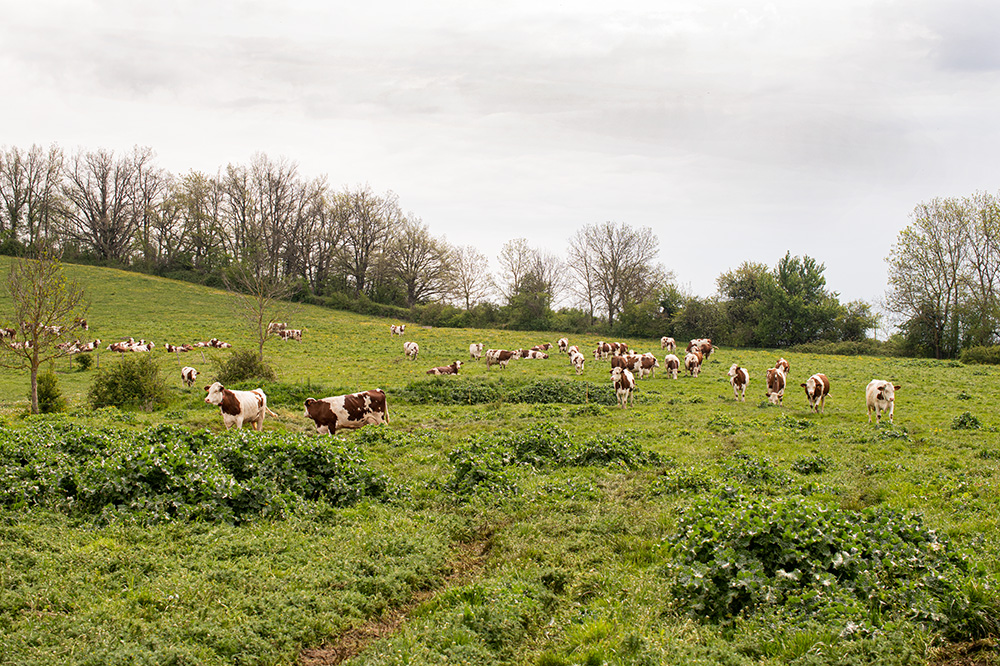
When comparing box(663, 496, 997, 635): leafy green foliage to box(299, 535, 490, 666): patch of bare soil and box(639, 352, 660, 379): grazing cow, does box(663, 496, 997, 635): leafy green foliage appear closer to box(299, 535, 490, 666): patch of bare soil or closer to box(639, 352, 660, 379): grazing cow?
box(299, 535, 490, 666): patch of bare soil

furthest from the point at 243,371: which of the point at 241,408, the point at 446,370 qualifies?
the point at 446,370

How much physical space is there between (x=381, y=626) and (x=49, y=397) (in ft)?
54.9

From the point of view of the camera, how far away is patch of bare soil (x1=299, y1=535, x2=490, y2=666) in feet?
17.5

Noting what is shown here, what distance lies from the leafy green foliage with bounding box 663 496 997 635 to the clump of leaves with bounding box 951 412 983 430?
11.0 metres

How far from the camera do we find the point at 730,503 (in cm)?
743

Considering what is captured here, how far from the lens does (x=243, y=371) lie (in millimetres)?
21609

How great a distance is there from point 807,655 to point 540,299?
59.4 m

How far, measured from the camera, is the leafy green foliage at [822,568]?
4.97 m

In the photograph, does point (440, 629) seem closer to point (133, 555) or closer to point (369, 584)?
point (369, 584)

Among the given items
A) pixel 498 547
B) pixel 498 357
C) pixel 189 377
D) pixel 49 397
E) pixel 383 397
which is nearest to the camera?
pixel 498 547

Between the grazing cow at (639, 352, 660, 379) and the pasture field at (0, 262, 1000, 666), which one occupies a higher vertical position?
the grazing cow at (639, 352, 660, 379)

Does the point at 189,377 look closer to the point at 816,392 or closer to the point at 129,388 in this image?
the point at 129,388

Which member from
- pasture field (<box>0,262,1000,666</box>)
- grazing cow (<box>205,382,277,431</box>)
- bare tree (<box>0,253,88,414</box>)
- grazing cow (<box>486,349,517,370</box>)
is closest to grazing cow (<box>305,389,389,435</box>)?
pasture field (<box>0,262,1000,666</box>)

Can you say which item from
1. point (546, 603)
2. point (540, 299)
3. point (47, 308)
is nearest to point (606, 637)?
point (546, 603)
